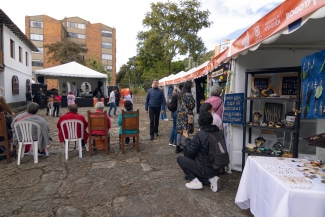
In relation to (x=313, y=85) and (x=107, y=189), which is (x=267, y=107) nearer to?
(x=313, y=85)

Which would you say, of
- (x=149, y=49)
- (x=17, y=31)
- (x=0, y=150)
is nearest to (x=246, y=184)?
(x=0, y=150)

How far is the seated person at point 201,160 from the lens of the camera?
289 cm

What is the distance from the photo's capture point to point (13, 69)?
15227mm

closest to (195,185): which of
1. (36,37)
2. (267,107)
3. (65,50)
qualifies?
(267,107)

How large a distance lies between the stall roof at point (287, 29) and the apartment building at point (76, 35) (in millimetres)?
44001

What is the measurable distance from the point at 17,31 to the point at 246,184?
696 inches

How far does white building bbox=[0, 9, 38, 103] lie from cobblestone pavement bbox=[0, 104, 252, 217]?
1169cm

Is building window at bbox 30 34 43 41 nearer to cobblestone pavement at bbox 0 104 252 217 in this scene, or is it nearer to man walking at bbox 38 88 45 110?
man walking at bbox 38 88 45 110

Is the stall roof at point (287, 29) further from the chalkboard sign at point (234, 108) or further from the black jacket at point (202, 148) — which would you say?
the black jacket at point (202, 148)

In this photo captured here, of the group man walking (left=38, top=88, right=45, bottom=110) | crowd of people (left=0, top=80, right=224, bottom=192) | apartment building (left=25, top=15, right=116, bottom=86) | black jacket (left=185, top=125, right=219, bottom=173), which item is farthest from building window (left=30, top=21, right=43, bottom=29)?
black jacket (left=185, top=125, right=219, bottom=173)

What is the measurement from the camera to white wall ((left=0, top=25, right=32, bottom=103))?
13.7 m

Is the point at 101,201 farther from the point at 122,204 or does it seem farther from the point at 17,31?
the point at 17,31

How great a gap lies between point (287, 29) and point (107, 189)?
9.94 ft

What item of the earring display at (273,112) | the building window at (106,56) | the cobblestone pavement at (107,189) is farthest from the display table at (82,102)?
the building window at (106,56)
